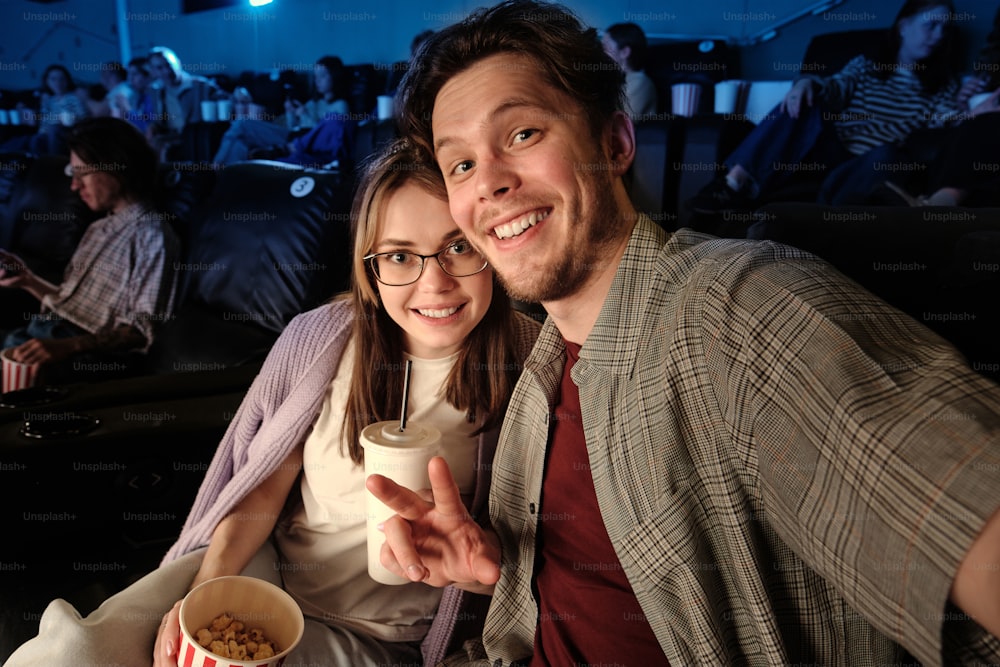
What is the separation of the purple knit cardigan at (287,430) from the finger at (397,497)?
24cm

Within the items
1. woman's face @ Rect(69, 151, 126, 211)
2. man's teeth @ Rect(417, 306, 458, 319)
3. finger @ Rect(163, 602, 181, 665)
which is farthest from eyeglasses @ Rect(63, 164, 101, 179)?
finger @ Rect(163, 602, 181, 665)

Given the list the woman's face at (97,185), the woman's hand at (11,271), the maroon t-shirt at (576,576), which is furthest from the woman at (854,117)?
the woman's hand at (11,271)

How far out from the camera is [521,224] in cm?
93

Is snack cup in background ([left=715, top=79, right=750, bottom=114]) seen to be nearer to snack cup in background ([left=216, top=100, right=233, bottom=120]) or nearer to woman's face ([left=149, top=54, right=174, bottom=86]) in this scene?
snack cup in background ([left=216, top=100, right=233, bottom=120])

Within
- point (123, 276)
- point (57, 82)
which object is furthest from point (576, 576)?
point (57, 82)

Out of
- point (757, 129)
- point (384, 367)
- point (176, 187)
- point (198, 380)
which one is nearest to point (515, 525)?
point (384, 367)

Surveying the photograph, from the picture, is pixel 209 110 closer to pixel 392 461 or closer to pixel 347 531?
pixel 347 531

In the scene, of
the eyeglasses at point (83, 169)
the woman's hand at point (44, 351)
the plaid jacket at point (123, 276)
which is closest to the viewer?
the woman's hand at point (44, 351)

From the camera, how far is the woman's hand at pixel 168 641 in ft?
2.77

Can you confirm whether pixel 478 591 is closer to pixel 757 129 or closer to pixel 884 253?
pixel 884 253

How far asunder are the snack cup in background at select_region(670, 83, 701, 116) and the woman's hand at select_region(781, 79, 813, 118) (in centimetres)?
112

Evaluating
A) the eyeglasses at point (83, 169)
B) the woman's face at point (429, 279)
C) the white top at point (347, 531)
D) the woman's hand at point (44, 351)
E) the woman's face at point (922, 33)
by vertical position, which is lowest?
the woman's hand at point (44, 351)

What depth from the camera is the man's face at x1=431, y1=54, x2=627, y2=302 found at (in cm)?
93

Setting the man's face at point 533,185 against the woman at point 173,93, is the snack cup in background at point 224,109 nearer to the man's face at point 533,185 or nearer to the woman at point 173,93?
the woman at point 173,93
